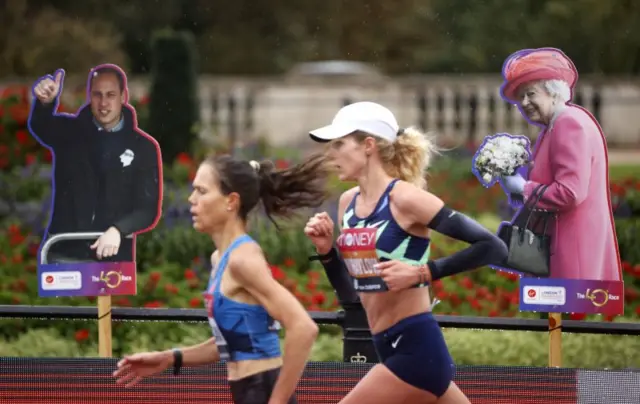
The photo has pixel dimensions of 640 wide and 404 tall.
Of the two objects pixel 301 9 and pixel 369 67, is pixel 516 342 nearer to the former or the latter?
pixel 369 67

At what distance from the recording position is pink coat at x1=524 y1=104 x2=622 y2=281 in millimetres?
7207

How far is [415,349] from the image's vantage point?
5277 millimetres

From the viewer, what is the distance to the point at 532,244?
7336 mm

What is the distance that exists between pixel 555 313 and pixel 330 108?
2102cm

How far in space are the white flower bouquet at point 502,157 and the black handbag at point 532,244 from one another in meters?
0.19

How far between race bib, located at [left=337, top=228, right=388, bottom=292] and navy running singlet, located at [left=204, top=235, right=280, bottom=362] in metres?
0.74

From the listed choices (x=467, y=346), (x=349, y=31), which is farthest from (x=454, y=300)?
(x=349, y=31)

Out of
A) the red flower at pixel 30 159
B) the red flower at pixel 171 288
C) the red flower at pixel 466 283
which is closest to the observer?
the red flower at pixel 171 288

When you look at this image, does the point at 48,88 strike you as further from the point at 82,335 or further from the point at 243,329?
the point at 243,329

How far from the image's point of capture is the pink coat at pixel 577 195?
7.21 meters

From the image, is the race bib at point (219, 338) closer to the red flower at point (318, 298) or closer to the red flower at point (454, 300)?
the red flower at point (318, 298)

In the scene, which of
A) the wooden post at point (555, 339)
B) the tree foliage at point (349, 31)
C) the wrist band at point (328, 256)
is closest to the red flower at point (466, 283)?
the wooden post at point (555, 339)

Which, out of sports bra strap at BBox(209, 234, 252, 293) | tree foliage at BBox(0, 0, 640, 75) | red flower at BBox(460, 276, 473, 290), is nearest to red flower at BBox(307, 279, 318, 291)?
red flower at BBox(460, 276, 473, 290)

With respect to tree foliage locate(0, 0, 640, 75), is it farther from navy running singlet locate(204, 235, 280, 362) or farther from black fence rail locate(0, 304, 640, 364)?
navy running singlet locate(204, 235, 280, 362)
